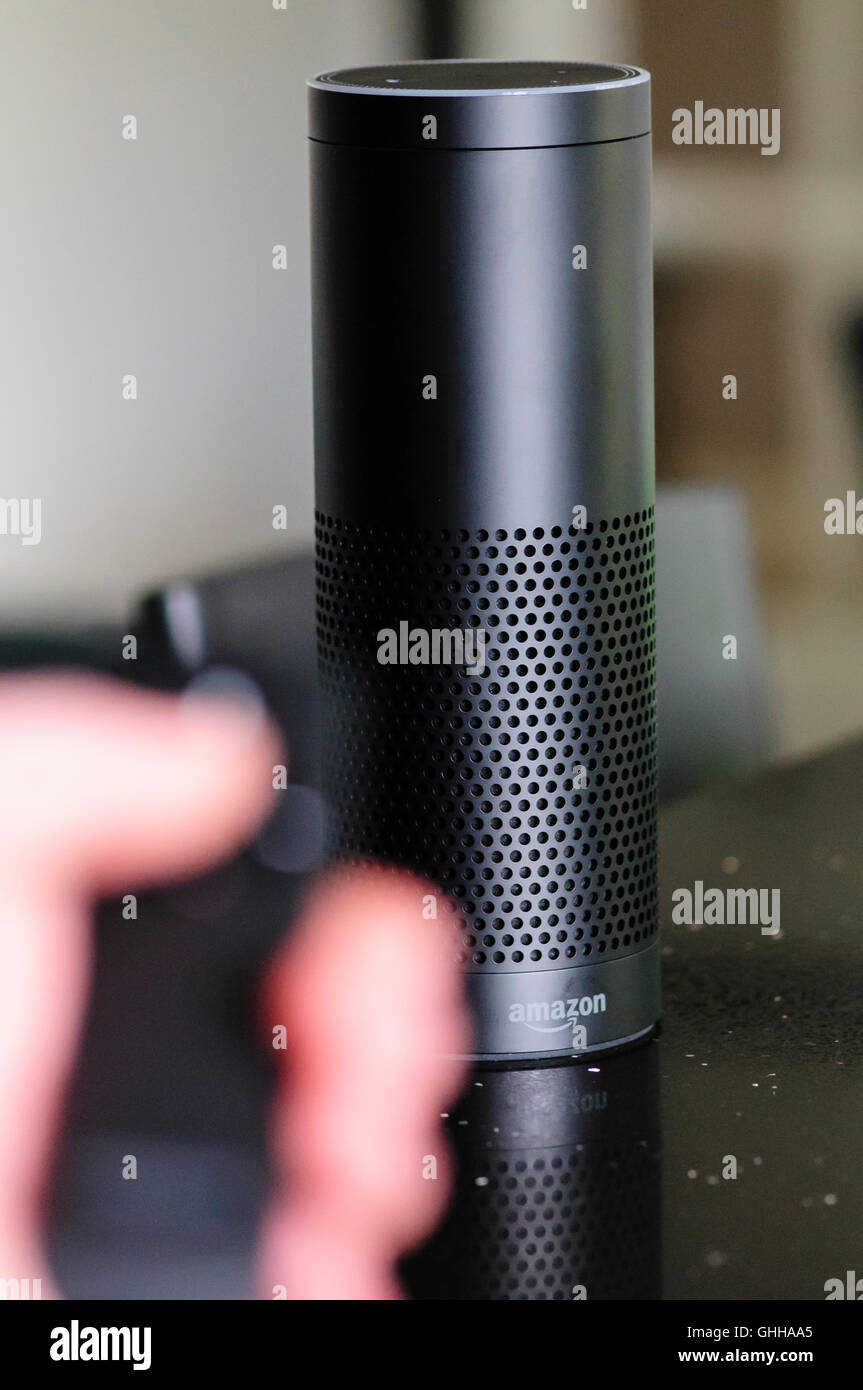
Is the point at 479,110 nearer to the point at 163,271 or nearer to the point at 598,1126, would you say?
the point at 598,1126

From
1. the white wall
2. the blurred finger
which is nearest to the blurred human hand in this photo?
the blurred finger

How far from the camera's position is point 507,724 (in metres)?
0.73

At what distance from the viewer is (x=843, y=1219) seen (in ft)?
2.09

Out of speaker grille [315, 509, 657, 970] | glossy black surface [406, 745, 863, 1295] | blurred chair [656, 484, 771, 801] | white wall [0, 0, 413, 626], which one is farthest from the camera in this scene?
white wall [0, 0, 413, 626]

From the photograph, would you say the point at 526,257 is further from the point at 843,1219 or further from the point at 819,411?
the point at 819,411

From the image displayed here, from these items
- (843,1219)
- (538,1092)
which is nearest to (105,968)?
(538,1092)

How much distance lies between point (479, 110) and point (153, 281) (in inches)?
32.9

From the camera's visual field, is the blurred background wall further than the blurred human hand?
Yes

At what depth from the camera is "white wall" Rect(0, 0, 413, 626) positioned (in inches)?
57.0

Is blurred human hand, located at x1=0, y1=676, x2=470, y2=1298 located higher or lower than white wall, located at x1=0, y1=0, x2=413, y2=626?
lower

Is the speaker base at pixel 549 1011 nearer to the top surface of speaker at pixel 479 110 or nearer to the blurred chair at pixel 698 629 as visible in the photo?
the top surface of speaker at pixel 479 110

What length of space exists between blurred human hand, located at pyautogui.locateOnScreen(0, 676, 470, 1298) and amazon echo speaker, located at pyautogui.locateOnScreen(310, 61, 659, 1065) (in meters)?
0.02

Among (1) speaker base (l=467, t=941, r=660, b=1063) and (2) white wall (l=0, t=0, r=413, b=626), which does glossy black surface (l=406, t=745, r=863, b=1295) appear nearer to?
(1) speaker base (l=467, t=941, r=660, b=1063)

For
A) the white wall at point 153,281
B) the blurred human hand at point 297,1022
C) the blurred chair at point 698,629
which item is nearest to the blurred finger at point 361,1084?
the blurred human hand at point 297,1022
